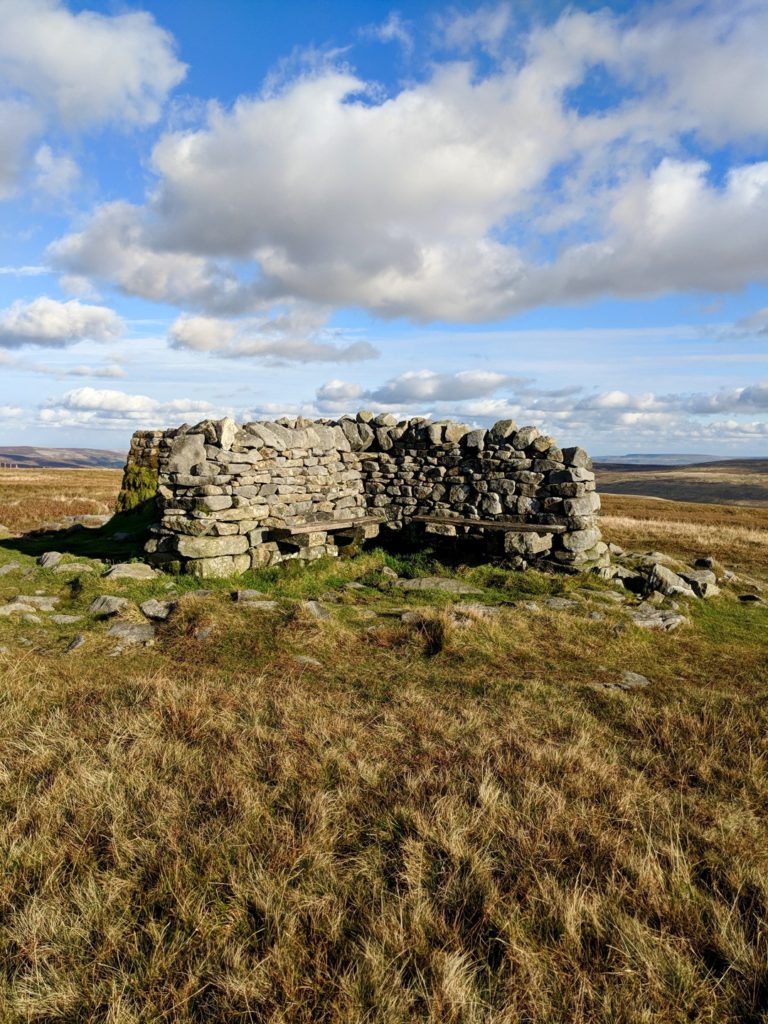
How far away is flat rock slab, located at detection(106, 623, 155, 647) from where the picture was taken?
813 cm

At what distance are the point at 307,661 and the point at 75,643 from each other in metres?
3.18

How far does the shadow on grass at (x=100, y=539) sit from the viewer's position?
13.7 meters

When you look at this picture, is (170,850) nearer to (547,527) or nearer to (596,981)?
(596,981)

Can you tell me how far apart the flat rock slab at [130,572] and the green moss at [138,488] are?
7.82m

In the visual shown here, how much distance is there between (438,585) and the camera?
1155cm

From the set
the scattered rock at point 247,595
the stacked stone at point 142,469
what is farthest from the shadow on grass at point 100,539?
the scattered rock at point 247,595

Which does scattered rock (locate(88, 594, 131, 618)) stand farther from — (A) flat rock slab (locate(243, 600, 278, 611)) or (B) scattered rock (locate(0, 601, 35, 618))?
(A) flat rock slab (locate(243, 600, 278, 611))

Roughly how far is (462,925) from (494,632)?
562 centimetres

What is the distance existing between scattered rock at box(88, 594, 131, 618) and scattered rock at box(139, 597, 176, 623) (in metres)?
0.29

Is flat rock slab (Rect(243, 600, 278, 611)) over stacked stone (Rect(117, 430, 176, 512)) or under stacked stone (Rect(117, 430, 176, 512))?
under

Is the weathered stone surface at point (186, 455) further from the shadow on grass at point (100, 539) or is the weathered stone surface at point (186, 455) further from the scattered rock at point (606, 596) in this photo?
the scattered rock at point (606, 596)

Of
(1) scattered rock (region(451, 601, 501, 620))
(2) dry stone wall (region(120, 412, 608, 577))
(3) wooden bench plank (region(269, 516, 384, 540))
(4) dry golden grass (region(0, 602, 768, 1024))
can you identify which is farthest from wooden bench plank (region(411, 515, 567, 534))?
(4) dry golden grass (region(0, 602, 768, 1024))

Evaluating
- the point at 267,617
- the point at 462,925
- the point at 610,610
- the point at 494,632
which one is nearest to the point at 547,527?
the point at 610,610

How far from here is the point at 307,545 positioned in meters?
12.7
